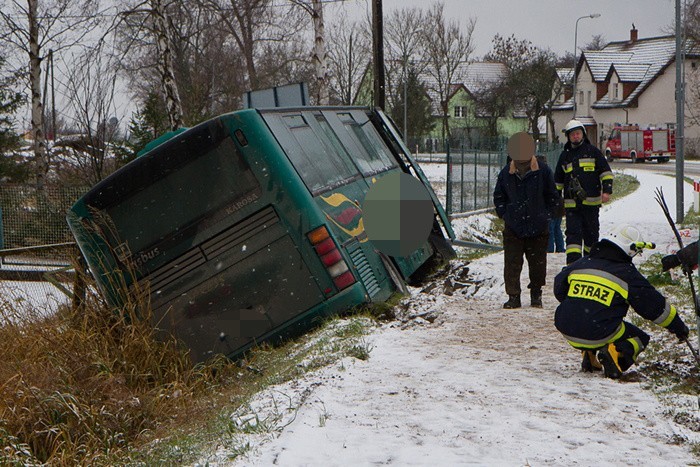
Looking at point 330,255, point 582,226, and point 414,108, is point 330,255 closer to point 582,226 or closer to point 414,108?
point 582,226

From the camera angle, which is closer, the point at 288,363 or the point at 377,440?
the point at 377,440

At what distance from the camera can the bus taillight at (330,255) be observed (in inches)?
300

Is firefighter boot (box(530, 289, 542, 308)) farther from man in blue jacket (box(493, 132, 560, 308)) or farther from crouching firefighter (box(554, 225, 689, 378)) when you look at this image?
crouching firefighter (box(554, 225, 689, 378))

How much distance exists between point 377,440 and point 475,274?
6.11m

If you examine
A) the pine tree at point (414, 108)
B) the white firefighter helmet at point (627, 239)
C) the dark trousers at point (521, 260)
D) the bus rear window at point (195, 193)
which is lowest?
the dark trousers at point (521, 260)

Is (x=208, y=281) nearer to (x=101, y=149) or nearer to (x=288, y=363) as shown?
(x=288, y=363)

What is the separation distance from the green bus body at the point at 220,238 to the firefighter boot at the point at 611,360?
7.60 feet

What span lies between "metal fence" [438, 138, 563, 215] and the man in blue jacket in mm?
10000

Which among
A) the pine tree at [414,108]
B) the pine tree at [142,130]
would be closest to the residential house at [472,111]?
the pine tree at [414,108]

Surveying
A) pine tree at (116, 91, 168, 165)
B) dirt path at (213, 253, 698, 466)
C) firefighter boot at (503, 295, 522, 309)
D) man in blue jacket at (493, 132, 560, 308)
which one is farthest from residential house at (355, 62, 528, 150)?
dirt path at (213, 253, 698, 466)

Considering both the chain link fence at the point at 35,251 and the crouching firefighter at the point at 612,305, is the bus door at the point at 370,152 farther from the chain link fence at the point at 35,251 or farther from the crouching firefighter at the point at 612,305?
the crouching firefighter at the point at 612,305

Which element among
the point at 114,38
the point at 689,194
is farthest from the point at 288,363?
the point at 689,194

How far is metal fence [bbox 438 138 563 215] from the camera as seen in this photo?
20.1 m

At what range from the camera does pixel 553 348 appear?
712 centimetres
